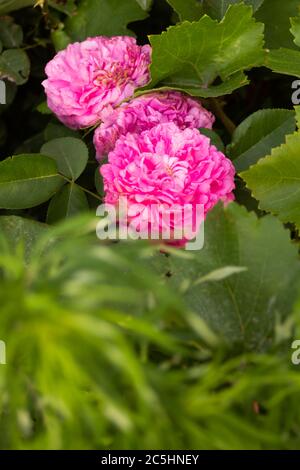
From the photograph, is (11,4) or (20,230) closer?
(20,230)

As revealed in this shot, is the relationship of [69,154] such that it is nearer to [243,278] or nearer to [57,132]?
[57,132]

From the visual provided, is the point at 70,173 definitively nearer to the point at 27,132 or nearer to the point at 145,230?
the point at 145,230

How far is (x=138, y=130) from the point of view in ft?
2.23

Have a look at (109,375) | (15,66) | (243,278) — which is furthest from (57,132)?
(109,375)

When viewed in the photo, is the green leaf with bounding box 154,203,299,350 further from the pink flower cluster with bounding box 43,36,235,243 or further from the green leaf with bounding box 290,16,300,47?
the green leaf with bounding box 290,16,300,47

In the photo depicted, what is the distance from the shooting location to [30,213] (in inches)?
33.6

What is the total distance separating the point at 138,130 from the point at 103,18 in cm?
20

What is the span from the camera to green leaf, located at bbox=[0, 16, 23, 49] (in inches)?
33.9

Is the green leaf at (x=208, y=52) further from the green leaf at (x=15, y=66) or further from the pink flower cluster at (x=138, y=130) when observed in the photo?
the green leaf at (x=15, y=66)

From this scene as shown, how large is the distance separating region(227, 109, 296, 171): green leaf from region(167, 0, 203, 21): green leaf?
0.12 metres

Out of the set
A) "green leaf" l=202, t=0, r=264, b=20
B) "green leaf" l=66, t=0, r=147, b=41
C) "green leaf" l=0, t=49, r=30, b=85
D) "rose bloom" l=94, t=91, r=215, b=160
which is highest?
"green leaf" l=202, t=0, r=264, b=20

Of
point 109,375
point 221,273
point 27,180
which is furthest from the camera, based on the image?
point 27,180

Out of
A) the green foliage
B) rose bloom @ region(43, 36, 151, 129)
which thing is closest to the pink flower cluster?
rose bloom @ region(43, 36, 151, 129)

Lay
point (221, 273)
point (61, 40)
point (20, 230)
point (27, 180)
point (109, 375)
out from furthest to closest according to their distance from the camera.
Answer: point (61, 40) < point (27, 180) < point (20, 230) < point (221, 273) < point (109, 375)
